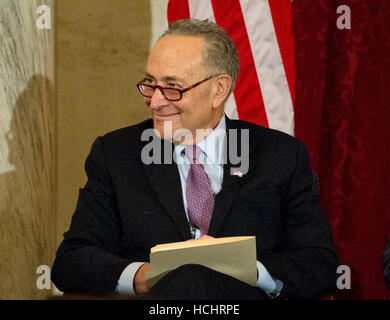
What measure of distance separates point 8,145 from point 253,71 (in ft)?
4.40

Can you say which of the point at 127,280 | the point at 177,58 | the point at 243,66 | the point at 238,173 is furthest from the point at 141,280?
the point at 243,66

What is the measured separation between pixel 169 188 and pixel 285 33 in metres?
1.27

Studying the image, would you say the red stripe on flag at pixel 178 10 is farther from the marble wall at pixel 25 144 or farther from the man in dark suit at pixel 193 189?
the man in dark suit at pixel 193 189

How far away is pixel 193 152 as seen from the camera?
7.53 feet

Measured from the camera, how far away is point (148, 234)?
217cm

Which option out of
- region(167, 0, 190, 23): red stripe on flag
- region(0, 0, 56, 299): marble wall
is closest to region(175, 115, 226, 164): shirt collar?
region(167, 0, 190, 23): red stripe on flag

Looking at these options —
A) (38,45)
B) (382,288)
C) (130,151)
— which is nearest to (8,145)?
(38,45)

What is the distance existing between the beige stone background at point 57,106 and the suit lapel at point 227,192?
1258 millimetres

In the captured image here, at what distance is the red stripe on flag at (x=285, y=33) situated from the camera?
3006mm

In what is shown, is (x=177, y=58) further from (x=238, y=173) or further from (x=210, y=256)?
(x=210, y=256)

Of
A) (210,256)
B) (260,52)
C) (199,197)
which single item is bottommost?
(210,256)

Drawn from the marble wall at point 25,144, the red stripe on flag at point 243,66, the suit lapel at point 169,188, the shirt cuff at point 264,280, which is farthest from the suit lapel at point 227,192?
the marble wall at point 25,144

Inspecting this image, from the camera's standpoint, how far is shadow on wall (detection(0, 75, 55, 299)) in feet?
9.59
